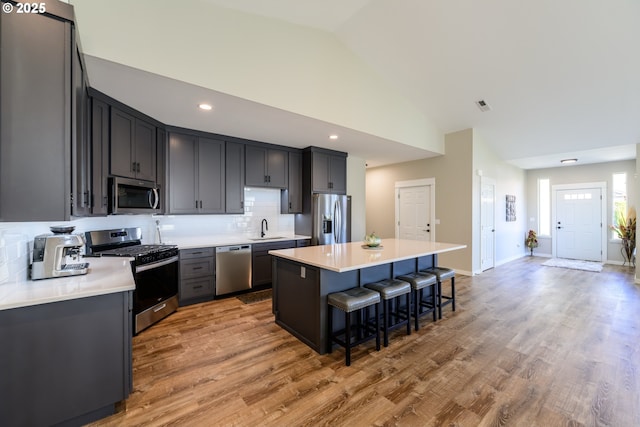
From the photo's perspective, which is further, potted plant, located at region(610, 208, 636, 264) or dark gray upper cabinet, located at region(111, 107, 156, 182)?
potted plant, located at region(610, 208, 636, 264)

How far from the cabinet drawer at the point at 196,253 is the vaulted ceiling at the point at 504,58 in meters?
2.28

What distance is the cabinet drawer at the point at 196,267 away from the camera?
146 inches

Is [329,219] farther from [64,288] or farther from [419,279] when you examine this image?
[64,288]

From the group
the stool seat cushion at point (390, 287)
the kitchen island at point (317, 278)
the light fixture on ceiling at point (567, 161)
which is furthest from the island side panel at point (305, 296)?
the light fixture on ceiling at point (567, 161)

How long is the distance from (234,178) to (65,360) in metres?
3.12

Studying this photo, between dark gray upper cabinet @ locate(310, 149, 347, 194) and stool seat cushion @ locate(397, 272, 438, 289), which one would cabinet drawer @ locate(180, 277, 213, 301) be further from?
stool seat cushion @ locate(397, 272, 438, 289)

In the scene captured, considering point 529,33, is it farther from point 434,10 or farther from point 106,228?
point 106,228

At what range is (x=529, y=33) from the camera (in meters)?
3.36

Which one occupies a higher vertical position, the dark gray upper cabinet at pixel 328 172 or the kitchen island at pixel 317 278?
the dark gray upper cabinet at pixel 328 172

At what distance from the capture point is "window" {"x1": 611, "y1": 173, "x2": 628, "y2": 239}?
6.55 m

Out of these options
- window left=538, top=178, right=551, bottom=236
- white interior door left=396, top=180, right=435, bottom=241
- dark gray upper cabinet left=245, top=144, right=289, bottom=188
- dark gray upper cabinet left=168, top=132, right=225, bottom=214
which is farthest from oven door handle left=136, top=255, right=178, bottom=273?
window left=538, top=178, right=551, bottom=236

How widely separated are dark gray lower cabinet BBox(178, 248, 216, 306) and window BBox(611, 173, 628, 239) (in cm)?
922

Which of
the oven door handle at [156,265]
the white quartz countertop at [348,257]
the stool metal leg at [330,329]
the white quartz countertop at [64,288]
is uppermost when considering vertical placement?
the white quartz countertop at [348,257]

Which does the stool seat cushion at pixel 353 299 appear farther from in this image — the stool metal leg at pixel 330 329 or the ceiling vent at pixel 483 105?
the ceiling vent at pixel 483 105
